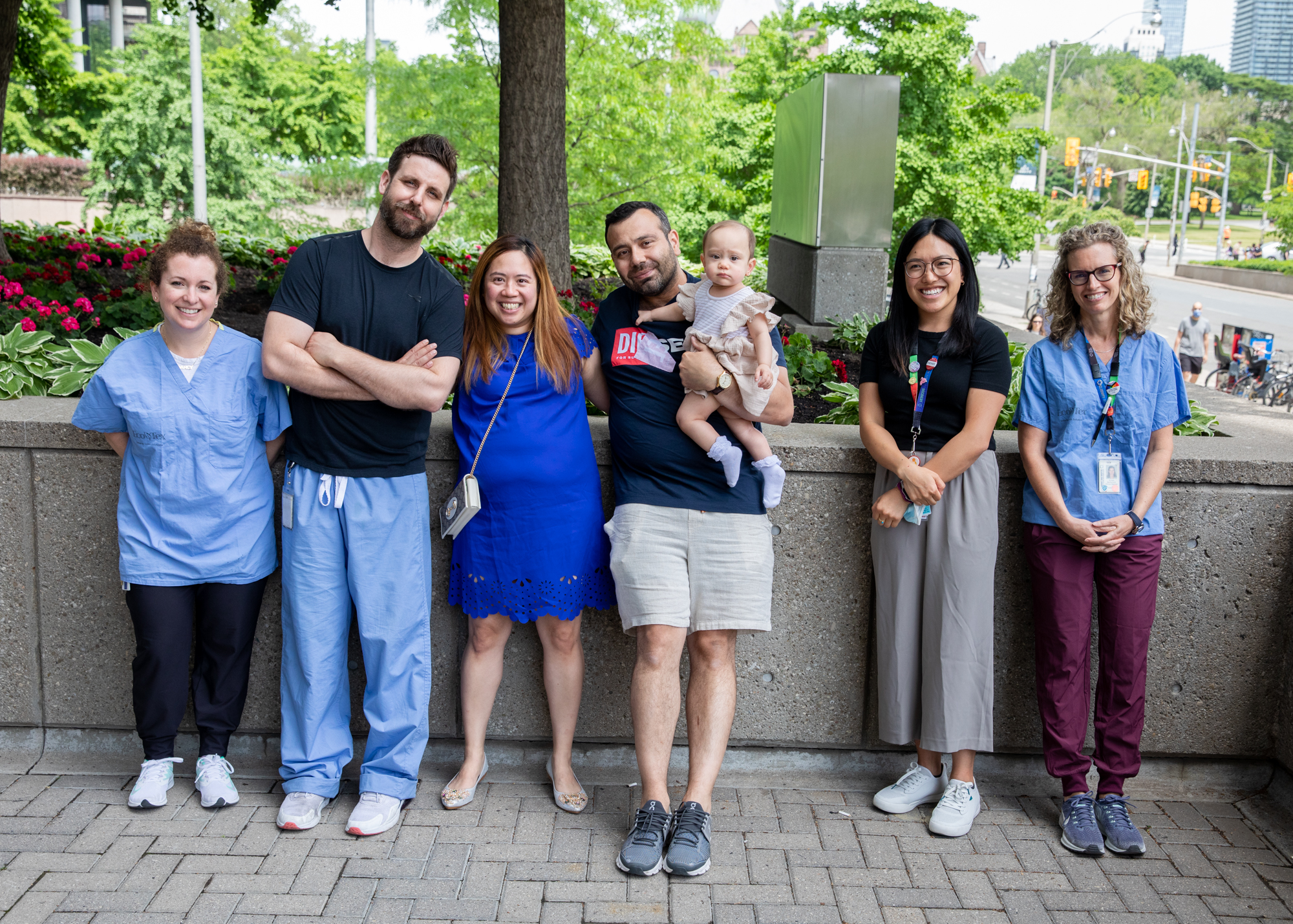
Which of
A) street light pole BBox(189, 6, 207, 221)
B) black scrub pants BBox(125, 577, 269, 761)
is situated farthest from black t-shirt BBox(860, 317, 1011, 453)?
street light pole BBox(189, 6, 207, 221)

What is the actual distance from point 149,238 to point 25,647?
10.1 m

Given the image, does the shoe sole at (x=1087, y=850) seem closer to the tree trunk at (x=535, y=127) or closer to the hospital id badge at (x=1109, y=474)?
the hospital id badge at (x=1109, y=474)

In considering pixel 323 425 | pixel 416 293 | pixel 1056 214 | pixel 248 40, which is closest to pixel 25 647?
pixel 323 425

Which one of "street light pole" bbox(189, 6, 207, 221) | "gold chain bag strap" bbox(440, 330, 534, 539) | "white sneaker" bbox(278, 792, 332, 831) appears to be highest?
"street light pole" bbox(189, 6, 207, 221)

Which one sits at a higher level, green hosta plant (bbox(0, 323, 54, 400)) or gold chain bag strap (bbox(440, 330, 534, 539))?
green hosta plant (bbox(0, 323, 54, 400))

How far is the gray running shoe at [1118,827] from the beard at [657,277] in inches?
90.7

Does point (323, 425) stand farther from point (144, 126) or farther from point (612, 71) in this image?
point (144, 126)

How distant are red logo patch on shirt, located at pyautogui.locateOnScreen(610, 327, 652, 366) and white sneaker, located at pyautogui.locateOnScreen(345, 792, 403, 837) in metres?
1.65

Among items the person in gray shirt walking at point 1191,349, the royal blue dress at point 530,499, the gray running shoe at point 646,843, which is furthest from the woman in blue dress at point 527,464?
the person in gray shirt walking at point 1191,349

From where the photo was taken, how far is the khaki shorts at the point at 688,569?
342 cm

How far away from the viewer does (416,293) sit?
3.42 m

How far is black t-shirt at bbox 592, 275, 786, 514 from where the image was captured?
3463 millimetres

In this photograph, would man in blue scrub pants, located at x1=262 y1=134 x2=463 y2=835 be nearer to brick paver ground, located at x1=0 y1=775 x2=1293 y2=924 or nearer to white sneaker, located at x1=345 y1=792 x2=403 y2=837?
white sneaker, located at x1=345 y1=792 x2=403 y2=837

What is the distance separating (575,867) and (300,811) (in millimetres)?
941
